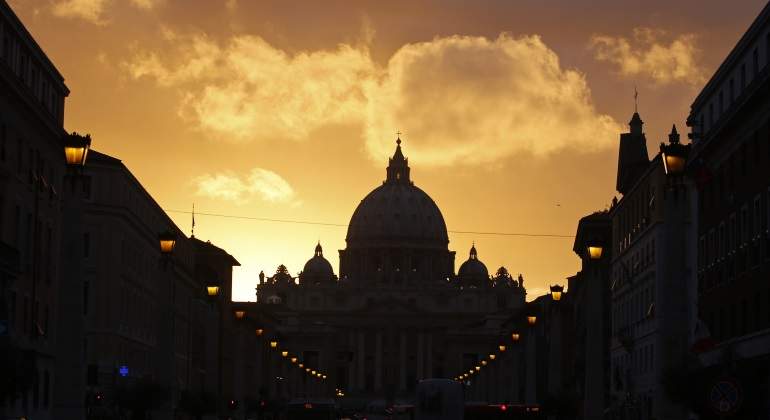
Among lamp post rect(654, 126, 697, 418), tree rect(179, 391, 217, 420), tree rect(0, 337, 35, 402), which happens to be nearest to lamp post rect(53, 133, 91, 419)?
tree rect(0, 337, 35, 402)

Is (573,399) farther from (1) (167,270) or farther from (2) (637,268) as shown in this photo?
(1) (167,270)

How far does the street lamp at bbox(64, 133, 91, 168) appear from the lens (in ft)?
112

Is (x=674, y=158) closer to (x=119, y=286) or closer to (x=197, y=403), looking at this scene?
(x=197, y=403)

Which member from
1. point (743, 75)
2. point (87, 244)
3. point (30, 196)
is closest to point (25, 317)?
point (30, 196)

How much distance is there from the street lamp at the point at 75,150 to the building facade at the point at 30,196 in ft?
53.7

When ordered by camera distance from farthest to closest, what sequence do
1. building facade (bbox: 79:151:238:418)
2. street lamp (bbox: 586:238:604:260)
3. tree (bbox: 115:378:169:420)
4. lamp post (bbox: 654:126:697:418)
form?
building facade (bbox: 79:151:238:418)
tree (bbox: 115:378:169:420)
street lamp (bbox: 586:238:604:260)
lamp post (bbox: 654:126:697:418)

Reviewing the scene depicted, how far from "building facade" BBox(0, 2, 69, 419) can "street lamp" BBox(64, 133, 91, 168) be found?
16.4 meters

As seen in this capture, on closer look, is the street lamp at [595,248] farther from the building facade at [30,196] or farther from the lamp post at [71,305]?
the building facade at [30,196]

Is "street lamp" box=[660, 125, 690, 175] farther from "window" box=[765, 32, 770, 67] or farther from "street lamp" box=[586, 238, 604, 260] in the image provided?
"window" box=[765, 32, 770, 67]

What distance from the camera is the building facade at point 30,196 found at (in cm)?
5391

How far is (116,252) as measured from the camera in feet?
295

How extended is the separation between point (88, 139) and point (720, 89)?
2900 cm

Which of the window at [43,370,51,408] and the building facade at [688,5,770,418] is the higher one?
the building facade at [688,5,770,418]

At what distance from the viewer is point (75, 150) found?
112ft
